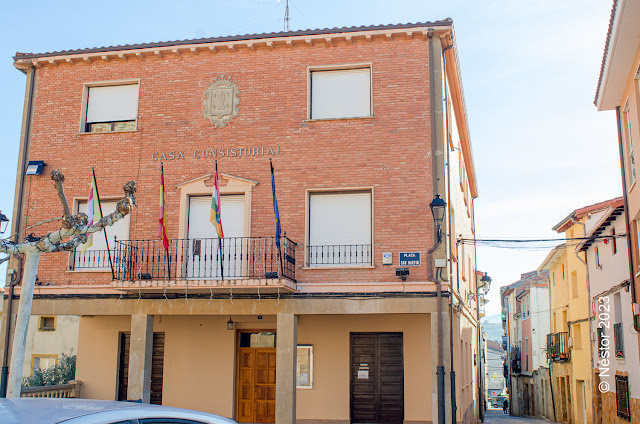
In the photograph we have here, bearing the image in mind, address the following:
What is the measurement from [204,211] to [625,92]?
10.3 m

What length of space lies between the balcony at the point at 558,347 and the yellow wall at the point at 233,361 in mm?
14782

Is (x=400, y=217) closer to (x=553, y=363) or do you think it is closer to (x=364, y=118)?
(x=364, y=118)

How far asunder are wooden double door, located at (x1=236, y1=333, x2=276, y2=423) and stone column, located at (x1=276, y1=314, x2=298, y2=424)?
9.12 feet

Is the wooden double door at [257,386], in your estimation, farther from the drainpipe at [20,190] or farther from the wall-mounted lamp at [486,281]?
the wall-mounted lamp at [486,281]

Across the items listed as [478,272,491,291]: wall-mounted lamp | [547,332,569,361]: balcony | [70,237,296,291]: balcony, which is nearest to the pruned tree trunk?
[70,237,296,291]: balcony

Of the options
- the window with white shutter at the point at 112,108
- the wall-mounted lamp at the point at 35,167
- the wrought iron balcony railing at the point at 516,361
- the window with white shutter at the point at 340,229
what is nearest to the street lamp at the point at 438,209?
the window with white shutter at the point at 340,229

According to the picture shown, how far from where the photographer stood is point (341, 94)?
583 inches

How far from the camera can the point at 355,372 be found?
15.9 m

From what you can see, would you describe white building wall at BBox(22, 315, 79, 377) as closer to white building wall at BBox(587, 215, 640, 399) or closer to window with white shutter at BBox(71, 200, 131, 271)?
window with white shutter at BBox(71, 200, 131, 271)

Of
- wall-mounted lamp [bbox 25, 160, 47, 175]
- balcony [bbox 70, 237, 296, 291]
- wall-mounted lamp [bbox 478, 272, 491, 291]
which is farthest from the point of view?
wall-mounted lamp [bbox 478, 272, 491, 291]

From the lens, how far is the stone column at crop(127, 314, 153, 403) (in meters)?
13.8

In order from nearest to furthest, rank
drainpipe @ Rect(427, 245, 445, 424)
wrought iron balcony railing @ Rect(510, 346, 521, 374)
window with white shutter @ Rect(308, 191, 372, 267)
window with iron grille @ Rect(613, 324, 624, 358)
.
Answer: drainpipe @ Rect(427, 245, 445, 424)
window with white shutter @ Rect(308, 191, 372, 267)
window with iron grille @ Rect(613, 324, 624, 358)
wrought iron balcony railing @ Rect(510, 346, 521, 374)

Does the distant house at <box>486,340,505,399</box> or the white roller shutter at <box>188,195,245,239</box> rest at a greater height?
the white roller shutter at <box>188,195,245,239</box>

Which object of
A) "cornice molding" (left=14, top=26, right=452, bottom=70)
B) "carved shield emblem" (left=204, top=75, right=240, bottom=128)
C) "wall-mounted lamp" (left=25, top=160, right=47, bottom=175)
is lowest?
"wall-mounted lamp" (left=25, top=160, right=47, bottom=175)
